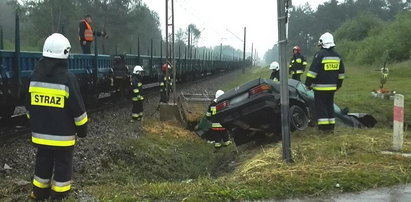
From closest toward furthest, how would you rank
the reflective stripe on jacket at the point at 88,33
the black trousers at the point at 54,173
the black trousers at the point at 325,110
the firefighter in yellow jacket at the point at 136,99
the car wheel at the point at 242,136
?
the black trousers at the point at 54,173 → the black trousers at the point at 325,110 → the car wheel at the point at 242,136 → the firefighter in yellow jacket at the point at 136,99 → the reflective stripe on jacket at the point at 88,33

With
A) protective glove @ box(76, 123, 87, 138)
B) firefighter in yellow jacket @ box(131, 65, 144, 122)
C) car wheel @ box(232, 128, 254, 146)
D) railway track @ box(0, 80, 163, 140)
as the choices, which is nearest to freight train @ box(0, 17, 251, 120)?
railway track @ box(0, 80, 163, 140)

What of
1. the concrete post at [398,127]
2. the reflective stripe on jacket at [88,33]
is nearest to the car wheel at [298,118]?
the concrete post at [398,127]

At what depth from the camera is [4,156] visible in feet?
25.9

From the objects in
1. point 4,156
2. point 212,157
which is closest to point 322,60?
point 212,157

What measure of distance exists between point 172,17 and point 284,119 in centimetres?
1162

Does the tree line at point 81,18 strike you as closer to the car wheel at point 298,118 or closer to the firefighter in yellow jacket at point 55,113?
the car wheel at point 298,118

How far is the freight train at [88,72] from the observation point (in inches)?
376

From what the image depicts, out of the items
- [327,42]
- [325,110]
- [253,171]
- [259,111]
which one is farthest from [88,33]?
[253,171]

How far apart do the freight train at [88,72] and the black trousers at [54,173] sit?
5.13 meters

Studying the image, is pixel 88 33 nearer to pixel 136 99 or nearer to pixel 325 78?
pixel 136 99

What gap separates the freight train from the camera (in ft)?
31.3

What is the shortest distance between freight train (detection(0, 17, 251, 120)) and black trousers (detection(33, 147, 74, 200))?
5127mm

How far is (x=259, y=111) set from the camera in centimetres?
809

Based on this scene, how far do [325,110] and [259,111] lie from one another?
1120 millimetres
